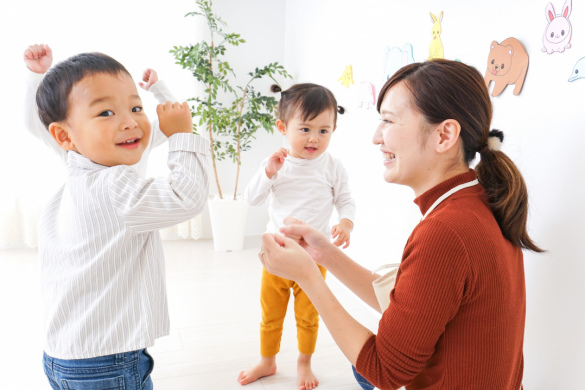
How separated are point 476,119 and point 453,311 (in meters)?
0.43

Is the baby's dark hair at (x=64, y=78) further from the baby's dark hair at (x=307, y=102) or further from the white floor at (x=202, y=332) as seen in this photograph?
the white floor at (x=202, y=332)

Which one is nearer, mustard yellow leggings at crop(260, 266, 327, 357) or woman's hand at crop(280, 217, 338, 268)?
woman's hand at crop(280, 217, 338, 268)

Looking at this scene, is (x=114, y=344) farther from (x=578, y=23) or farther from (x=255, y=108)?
(x=255, y=108)

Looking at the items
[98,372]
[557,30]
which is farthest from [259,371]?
[557,30]

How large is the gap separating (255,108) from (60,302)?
2626 millimetres

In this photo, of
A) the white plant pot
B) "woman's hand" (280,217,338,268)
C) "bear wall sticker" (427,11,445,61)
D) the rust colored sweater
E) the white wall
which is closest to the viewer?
the rust colored sweater

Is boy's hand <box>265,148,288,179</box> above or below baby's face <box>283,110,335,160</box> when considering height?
below

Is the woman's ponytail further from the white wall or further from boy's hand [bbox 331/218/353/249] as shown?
boy's hand [bbox 331/218/353/249]

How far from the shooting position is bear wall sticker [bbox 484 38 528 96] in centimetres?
143

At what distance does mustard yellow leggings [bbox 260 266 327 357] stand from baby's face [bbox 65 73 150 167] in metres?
0.96

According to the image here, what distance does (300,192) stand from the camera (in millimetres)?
1892

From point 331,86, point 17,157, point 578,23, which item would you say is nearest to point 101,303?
point 578,23

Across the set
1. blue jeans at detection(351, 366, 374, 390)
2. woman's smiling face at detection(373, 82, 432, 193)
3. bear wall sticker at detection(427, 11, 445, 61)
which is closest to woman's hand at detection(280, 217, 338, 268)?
woman's smiling face at detection(373, 82, 432, 193)

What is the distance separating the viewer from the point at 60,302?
1.07 metres
